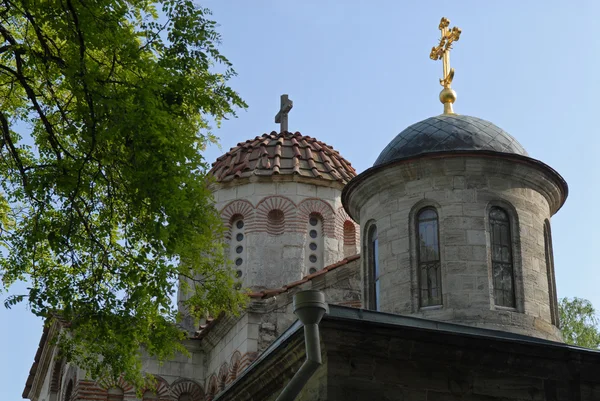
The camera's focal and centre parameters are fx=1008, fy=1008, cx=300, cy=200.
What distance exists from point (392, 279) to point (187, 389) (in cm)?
728

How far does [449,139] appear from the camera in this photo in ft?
46.4

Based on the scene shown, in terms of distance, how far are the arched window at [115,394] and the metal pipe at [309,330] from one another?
11748 millimetres

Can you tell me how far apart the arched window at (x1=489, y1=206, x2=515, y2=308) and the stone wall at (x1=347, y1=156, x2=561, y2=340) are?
8 centimetres

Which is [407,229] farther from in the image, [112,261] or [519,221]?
[112,261]

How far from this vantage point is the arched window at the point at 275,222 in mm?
22266

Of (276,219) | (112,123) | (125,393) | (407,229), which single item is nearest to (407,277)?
(407,229)

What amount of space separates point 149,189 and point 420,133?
5.40m

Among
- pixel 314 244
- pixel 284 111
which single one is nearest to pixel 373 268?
pixel 314 244

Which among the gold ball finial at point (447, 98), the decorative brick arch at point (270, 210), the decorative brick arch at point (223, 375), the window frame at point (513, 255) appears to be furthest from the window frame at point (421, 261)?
the decorative brick arch at point (270, 210)

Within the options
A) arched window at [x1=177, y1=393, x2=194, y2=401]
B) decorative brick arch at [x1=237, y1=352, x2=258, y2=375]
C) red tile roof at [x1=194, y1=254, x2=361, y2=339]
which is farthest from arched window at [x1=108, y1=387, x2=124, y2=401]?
decorative brick arch at [x1=237, y1=352, x2=258, y2=375]

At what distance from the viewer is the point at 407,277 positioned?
530 inches

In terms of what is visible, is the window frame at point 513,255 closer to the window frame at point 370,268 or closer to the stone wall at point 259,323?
the window frame at point 370,268

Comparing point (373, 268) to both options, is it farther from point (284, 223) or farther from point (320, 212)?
point (320, 212)

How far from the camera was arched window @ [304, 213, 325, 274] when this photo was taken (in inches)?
864
